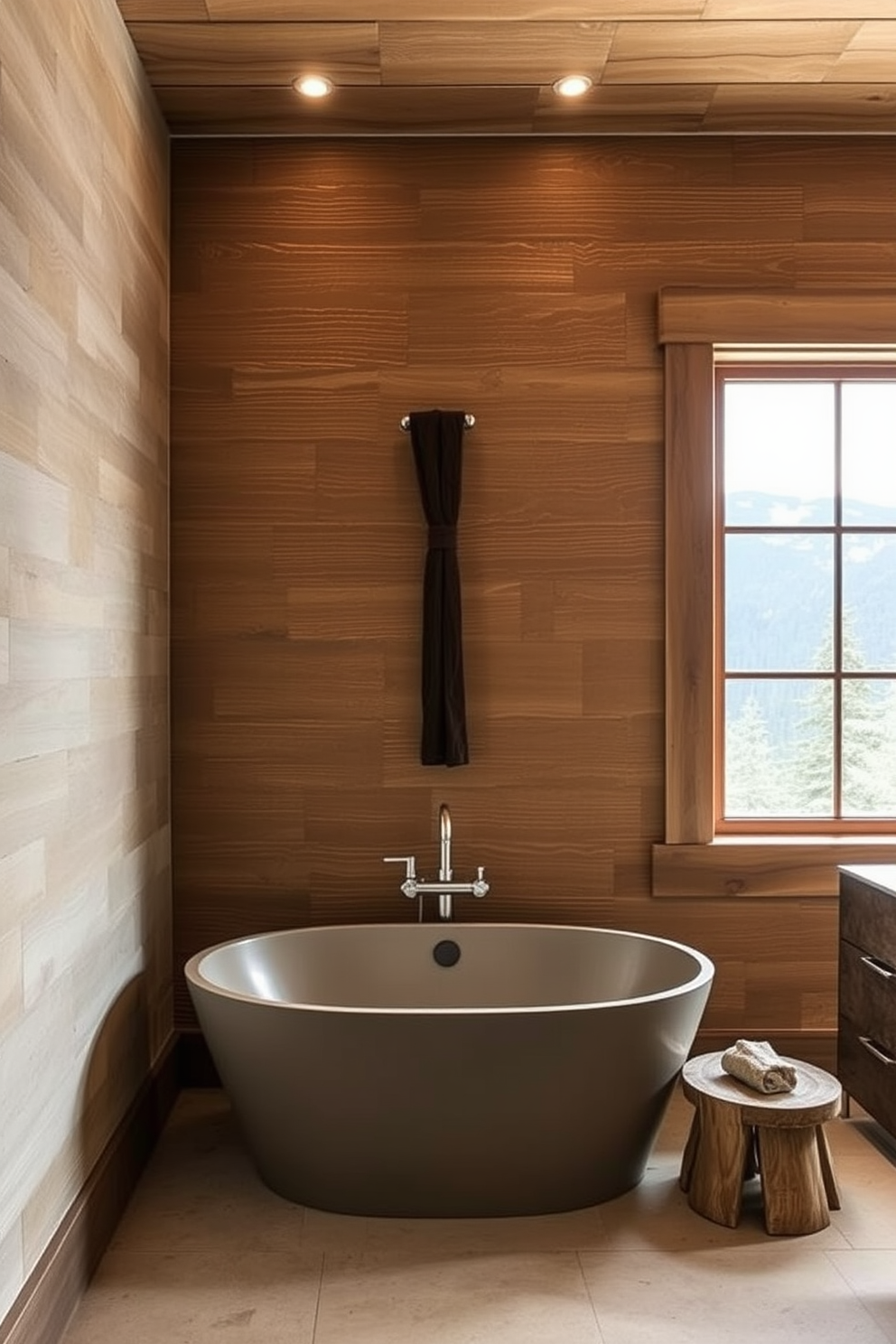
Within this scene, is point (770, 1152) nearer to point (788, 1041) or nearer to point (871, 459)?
point (788, 1041)

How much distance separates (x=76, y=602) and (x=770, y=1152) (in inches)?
72.2

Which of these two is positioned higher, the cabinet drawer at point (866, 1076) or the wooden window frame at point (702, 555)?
the wooden window frame at point (702, 555)

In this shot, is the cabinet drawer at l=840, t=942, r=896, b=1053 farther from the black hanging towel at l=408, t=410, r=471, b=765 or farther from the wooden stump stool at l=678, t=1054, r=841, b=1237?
the black hanging towel at l=408, t=410, r=471, b=765

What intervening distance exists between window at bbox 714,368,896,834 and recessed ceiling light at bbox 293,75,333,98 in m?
1.39

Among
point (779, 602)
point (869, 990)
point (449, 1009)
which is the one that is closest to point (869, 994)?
point (869, 990)

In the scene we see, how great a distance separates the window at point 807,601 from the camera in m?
3.36

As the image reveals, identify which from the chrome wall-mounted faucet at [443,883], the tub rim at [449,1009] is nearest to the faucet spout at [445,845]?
the chrome wall-mounted faucet at [443,883]

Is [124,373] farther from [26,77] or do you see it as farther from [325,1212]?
[325,1212]

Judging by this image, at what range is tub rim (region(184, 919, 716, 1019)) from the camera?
2.31 metres

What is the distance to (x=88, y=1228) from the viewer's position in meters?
2.23

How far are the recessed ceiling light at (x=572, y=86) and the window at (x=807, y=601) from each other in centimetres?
92

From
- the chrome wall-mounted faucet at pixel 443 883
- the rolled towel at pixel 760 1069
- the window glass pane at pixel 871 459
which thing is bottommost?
the rolled towel at pixel 760 1069

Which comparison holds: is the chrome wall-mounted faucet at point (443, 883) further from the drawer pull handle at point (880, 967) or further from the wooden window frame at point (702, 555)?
the drawer pull handle at point (880, 967)

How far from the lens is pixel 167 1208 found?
2541 millimetres
